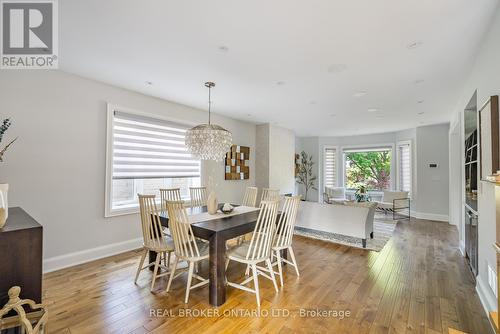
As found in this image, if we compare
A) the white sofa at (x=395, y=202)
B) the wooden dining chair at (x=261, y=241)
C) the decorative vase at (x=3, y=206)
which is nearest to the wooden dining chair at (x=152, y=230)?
the wooden dining chair at (x=261, y=241)

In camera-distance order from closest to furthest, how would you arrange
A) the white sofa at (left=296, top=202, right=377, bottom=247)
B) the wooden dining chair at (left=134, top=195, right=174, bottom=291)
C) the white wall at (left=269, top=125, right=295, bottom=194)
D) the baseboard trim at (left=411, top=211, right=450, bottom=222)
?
the wooden dining chair at (left=134, top=195, right=174, bottom=291), the white sofa at (left=296, top=202, right=377, bottom=247), the baseboard trim at (left=411, top=211, right=450, bottom=222), the white wall at (left=269, top=125, right=295, bottom=194)

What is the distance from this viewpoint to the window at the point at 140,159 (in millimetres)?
3725

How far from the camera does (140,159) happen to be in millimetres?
4062

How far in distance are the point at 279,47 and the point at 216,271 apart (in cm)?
248

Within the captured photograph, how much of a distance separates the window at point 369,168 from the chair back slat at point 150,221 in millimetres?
7295

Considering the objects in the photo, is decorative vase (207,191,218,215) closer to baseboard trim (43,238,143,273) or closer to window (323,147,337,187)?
baseboard trim (43,238,143,273)

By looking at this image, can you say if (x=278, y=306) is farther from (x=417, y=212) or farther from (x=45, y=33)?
(x=417, y=212)

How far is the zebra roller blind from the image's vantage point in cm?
379

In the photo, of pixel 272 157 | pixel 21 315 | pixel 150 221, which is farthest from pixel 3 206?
pixel 272 157

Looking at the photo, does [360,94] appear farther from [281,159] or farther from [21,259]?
[21,259]

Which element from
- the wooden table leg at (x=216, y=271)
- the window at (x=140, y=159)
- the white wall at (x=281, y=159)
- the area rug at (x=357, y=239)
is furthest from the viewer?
the white wall at (x=281, y=159)

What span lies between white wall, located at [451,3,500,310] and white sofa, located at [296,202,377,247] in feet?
5.29

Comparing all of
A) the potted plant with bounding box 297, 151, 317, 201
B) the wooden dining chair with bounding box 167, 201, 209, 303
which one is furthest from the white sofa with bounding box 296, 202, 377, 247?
the potted plant with bounding box 297, 151, 317, 201

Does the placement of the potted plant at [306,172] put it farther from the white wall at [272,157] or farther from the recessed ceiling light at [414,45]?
the recessed ceiling light at [414,45]
